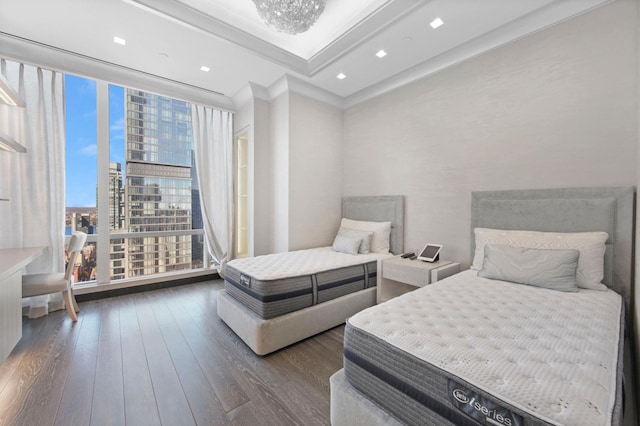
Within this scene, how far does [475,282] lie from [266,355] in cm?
177

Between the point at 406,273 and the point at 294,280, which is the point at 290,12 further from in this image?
the point at 406,273

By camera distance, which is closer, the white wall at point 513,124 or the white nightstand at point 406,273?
the white wall at point 513,124

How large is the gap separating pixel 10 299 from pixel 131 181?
193 centimetres

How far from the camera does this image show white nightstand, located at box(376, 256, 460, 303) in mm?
2514

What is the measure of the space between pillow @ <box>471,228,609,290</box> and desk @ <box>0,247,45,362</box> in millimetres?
3829

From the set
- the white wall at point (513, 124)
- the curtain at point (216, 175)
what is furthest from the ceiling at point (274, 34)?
the curtain at point (216, 175)

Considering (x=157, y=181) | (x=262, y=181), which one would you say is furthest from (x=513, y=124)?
(x=157, y=181)

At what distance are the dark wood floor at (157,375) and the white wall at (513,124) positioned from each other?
2006 mm

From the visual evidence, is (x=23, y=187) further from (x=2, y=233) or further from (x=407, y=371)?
(x=407, y=371)

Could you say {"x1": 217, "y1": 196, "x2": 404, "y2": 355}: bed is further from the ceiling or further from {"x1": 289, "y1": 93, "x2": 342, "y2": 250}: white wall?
the ceiling

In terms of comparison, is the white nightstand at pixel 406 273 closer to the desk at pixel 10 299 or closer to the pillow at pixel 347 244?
the pillow at pixel 347 244

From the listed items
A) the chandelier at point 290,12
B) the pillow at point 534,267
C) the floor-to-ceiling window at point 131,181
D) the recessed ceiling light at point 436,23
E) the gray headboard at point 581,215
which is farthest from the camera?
the floor-to-ceiling window at point 131,181

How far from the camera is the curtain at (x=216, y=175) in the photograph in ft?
13.0

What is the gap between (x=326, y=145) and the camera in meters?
4.04
